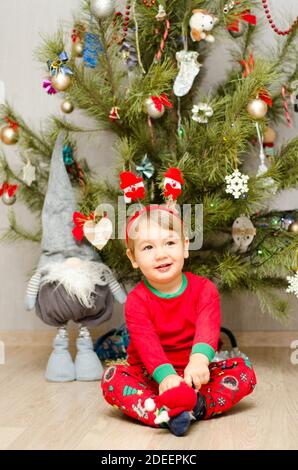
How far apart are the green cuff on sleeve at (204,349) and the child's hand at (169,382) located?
0.08m

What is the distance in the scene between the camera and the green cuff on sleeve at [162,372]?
4.85 ft

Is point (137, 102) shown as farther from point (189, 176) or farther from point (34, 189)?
point (34, 189)

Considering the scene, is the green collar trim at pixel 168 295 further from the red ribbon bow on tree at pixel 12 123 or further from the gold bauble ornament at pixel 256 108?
the red ribbon bow on tree at pixel 12 123

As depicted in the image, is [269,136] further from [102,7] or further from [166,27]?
[102,7]

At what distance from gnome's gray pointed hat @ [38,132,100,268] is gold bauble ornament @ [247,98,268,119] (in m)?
0.52

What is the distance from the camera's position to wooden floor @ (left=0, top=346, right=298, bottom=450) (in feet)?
4.45

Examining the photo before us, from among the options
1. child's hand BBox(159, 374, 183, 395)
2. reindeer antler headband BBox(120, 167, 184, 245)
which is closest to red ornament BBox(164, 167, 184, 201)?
reindeer antler headband BBox(120, 167, 184, 245)

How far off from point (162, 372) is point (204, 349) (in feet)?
0.32

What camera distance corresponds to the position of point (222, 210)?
6.10 feet

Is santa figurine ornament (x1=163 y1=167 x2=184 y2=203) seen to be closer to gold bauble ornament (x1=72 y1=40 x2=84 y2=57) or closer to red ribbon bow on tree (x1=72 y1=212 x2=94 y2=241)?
red ribbon bow on tree (x1=72 y1=212 x2=94 y2=241)

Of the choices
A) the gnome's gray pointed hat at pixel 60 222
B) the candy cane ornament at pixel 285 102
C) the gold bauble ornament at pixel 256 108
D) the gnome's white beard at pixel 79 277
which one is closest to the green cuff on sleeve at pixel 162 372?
the gnome's white beard at pixel 79 277

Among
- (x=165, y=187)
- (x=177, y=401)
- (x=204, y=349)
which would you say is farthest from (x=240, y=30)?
(x=177, y=401)

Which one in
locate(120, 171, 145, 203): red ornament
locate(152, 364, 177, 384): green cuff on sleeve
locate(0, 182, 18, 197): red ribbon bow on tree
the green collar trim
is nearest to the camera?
locate(152, 364, 177, 384): green cuff on sleeve
